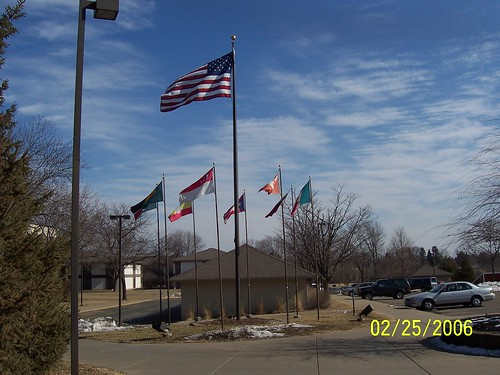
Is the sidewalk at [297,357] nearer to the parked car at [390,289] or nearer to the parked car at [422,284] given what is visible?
the parked car at [390,289]

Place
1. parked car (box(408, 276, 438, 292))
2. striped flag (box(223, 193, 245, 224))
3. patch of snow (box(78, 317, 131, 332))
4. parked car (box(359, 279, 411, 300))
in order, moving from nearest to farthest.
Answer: patch of snow (box(78, 317, 131, 332)) < striped flag (box(223, 193, 245, 224)) < parked car (box(359, 279, 411, 300)) < parked car (box(408, 276, 438, 292))

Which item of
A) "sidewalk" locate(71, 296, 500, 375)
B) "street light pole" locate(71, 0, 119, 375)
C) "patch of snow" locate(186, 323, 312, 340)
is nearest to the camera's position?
"street light pole" locate(71, 0, 119, 375)

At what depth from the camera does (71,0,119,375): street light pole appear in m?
8.02

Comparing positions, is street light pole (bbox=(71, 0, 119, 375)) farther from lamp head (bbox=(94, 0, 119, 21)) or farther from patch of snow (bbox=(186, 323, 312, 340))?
patch of snow (bbox=(186, 323, 312, 340))

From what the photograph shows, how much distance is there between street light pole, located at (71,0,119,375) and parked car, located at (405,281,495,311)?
26671mm

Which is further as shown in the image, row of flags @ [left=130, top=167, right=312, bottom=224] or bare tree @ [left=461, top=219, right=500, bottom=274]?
row of flags @ [left=130, top=167, right=312, bottom=224]

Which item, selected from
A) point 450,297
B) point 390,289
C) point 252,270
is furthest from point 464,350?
point 390,289

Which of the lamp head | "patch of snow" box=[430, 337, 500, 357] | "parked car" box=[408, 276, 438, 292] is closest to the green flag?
"patch of snow" box=[430, 337, 500, 357]

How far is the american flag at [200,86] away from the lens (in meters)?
18.7

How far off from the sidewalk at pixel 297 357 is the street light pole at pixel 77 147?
4245 mm

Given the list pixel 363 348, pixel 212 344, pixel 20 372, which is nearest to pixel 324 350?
pixel 363 348

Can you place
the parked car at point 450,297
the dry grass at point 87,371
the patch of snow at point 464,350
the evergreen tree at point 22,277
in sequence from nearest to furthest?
the evergreen tree at point 22,277, the dry grass at point 87,371, the patch of snow at point 464,350, the parked car at point 450,297

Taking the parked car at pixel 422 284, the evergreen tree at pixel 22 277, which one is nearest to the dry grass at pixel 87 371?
the evergreen tree at pixel 22 277

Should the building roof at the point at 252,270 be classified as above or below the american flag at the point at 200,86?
below
